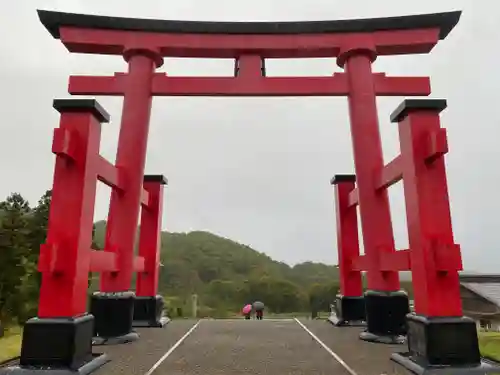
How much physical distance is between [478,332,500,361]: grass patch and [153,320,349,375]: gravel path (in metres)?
1.96

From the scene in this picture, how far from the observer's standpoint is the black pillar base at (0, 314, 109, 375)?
419 cm

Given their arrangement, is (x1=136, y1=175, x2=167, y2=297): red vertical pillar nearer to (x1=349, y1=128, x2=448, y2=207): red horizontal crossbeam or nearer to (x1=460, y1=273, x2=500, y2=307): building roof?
(x1=349, y1=128, x2=448, y2=207): red horizontal crossbeam

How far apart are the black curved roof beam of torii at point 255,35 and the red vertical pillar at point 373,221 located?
1021 mm

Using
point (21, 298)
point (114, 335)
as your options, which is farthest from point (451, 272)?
point (21, 298)

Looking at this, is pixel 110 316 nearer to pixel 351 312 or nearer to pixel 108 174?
pixel 108 174

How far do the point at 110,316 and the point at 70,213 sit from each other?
2749 mm

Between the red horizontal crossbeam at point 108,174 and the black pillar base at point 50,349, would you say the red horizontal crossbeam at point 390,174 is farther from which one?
the black pillar base at point 50,349

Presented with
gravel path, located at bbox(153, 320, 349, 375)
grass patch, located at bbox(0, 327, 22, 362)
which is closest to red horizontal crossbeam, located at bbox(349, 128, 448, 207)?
gravel path, located at bbox(153, 320, 349, 375)

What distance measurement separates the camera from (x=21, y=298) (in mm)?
13820

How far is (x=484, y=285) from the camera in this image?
1194 cm

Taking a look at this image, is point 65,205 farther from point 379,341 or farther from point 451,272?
point 379,341

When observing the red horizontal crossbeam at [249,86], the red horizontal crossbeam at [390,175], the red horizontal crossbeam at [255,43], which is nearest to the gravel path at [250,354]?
the red horizontal crossbeam at [390,175]

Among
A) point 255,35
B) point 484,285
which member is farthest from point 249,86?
point 484,285

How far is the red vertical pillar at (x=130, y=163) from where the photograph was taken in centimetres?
671
